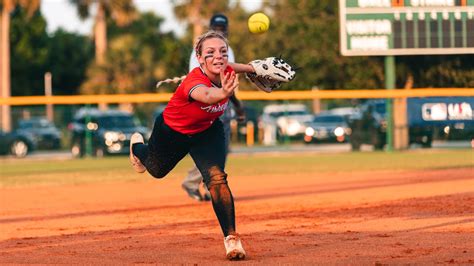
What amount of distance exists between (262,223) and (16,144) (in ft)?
67.0

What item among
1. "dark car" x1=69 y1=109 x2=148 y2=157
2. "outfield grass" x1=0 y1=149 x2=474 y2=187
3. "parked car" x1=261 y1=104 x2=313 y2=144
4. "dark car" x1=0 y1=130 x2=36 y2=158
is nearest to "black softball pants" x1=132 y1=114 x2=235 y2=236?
"outfield grass" x1=0 y1=149 x2=474 y2=187

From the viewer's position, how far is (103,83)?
46.9m

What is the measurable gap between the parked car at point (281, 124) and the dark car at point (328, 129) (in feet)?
0.85

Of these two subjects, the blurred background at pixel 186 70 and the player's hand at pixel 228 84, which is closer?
the player's hand at pixel 228 84

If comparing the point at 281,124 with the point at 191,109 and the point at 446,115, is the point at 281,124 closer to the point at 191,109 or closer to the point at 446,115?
the point at 446,115

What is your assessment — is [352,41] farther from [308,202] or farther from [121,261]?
[121,261]

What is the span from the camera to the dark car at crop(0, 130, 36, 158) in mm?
28703

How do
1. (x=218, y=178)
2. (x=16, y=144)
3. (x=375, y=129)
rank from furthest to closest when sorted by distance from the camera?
(x=16, y=144), (x=375, y=129), (x=218, y=178)

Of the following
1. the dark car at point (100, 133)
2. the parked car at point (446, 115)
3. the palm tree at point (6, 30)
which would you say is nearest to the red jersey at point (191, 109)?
the parked car at point (446, 115)

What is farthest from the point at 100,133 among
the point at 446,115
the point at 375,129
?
the point at 446,115

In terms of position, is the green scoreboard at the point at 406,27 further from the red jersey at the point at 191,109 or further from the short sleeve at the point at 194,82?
the short sleeve at the point at 194,82

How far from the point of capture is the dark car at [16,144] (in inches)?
1130

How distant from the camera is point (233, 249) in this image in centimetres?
687

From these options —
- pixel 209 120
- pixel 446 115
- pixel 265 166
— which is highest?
pixel 209 120
